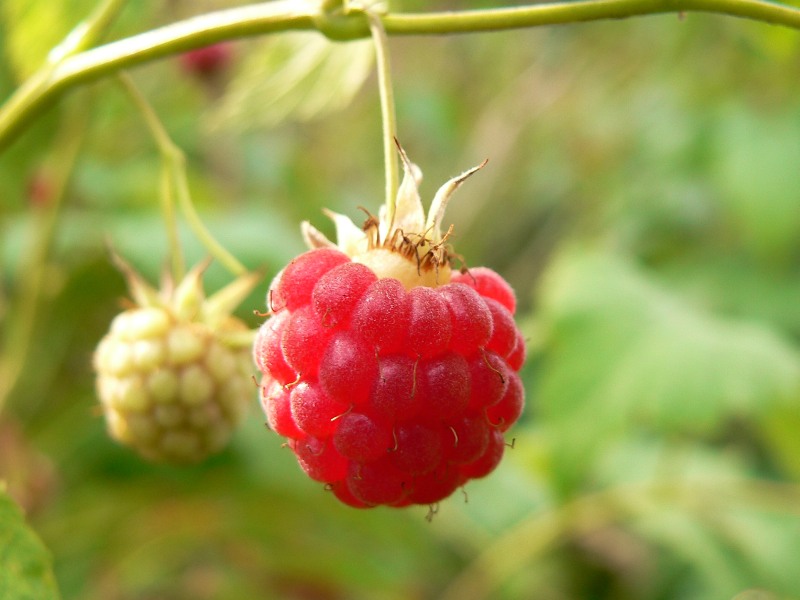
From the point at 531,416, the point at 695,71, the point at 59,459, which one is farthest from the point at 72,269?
the point at 695,71

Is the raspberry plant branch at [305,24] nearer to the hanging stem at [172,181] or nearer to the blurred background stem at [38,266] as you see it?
the hanging stem at [172,181]

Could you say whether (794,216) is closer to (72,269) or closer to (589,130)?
(589,130)

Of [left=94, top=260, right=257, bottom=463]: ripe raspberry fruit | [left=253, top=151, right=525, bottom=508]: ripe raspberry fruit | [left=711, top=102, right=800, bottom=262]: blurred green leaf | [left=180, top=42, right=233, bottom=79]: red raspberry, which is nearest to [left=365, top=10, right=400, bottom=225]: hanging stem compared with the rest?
[left=253, top=151, right=525, bottom=508]: ripe raspberry fruit

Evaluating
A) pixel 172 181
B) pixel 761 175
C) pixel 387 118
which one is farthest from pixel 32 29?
pixel 761 175

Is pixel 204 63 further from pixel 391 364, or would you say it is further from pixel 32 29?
pixel 391 364

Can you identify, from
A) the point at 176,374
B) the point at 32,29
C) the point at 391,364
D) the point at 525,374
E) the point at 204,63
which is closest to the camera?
the point at 391,364

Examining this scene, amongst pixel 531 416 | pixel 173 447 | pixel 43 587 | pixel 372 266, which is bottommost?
pixel 531 416

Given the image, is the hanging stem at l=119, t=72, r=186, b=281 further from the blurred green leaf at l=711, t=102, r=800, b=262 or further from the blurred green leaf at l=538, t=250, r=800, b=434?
the blurred green leaf at l=711, t=102, r=800, b=262
